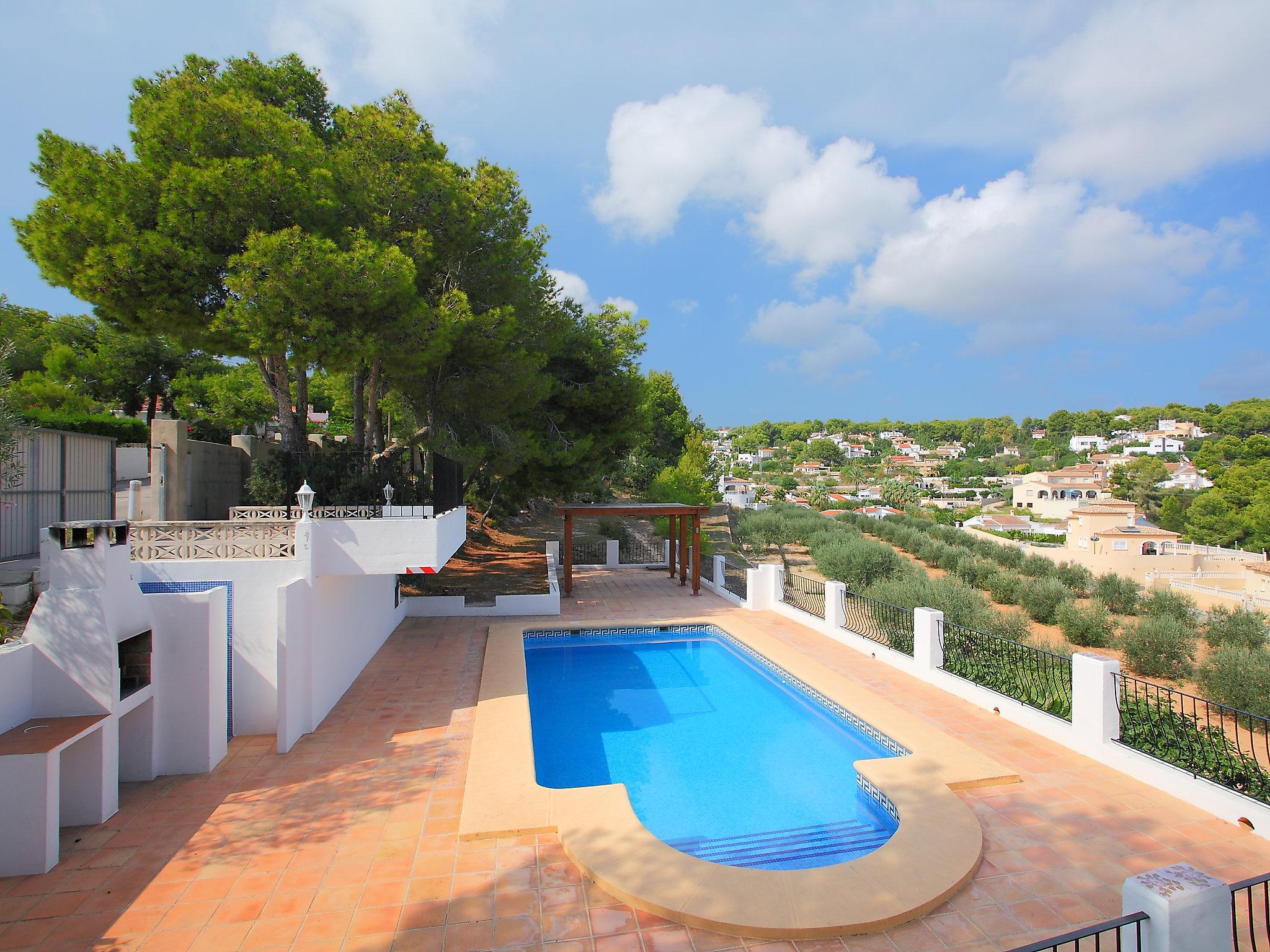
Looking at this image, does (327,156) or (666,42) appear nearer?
(327,156)

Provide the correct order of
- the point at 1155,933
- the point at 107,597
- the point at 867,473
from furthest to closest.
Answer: the point at 867,473 < the point at 107,597 < the point at 1155,933

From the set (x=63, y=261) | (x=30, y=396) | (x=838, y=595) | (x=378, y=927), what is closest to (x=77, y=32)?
(x=63, y=261)

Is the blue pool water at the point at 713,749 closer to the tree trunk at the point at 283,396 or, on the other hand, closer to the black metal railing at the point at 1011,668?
the black metal railing at the point at 1011,668

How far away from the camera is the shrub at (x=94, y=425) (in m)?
9.80

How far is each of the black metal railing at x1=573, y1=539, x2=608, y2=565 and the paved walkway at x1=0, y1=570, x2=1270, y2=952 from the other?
13.5 meters

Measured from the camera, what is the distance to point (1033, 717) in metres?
7.46

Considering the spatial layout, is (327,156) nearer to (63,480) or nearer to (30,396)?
(63,480)

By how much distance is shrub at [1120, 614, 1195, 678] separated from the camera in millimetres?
12516

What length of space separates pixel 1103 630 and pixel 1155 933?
14.5 m

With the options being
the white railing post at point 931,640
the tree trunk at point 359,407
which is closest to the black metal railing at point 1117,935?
the white railing post at point 931,640

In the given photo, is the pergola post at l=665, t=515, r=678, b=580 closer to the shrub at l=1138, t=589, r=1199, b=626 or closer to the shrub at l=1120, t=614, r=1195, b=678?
the shrub at l=1120, t=614, r=1195, b=678

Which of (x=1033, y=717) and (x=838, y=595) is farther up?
(x=838, y=595)

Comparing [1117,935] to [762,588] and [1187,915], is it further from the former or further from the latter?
[762,588]

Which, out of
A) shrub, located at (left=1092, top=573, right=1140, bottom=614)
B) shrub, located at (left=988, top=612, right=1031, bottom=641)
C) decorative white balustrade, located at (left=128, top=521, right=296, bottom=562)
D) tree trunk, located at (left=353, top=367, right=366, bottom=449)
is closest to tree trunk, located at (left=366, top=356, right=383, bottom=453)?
tree trunk, located at (left=353, top=367, right=366, bottom=449)
